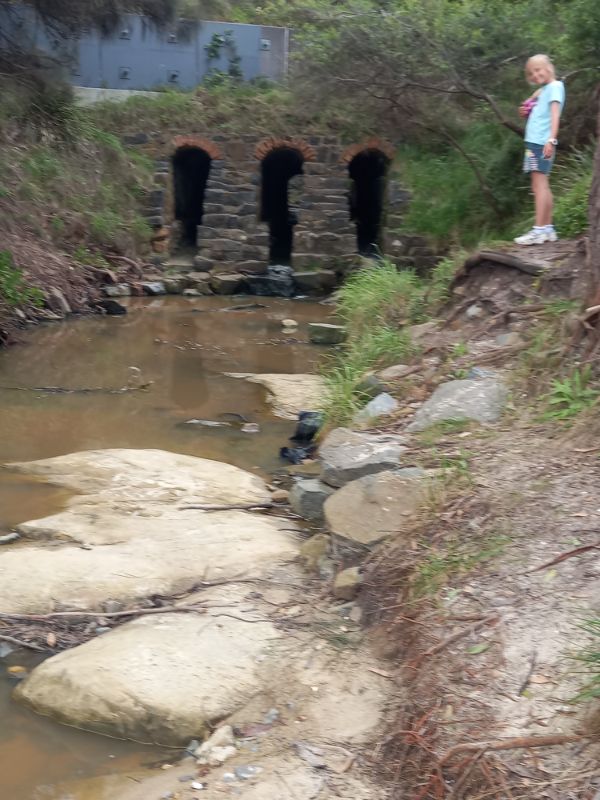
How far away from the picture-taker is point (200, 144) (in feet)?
45.1

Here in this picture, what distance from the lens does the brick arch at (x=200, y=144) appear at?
45.1ft

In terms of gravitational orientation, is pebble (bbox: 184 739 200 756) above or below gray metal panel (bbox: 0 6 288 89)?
below

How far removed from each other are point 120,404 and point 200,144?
7.68m

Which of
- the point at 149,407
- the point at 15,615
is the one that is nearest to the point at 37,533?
the point at 15,615

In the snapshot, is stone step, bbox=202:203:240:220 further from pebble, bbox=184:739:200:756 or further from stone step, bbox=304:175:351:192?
pebble, bbox=184:739:200:756

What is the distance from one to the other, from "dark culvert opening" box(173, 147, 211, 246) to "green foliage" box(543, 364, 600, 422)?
10.8 m

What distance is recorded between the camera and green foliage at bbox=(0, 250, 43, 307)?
9.65 meters

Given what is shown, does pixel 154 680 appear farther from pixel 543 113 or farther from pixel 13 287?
pixel 13 287

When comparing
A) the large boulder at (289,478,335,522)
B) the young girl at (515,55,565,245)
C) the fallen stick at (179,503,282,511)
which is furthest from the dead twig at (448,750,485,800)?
the young girl at (515,55,565,245)

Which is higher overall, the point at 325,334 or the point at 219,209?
the point at 219,209

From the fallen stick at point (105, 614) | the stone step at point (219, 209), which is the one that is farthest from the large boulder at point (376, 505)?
the stone step at point (219, 209)

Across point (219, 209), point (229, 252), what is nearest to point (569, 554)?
point (229, 252)

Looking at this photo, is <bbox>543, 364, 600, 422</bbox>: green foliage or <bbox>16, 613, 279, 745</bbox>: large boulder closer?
<bbox>16, 613, 279, 745</bbox>: large boulder

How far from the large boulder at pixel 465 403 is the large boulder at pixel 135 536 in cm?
102
